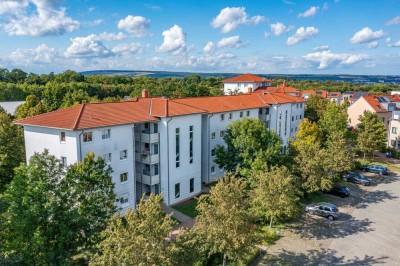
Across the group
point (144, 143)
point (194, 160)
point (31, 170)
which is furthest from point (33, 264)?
point (194, 160)

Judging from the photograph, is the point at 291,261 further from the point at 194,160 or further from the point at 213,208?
the point at 194,160

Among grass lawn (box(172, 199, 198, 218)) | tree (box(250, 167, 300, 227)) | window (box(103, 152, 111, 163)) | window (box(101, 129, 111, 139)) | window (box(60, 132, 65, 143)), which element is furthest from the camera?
grass lawn (box(172, 199, 198, 218))

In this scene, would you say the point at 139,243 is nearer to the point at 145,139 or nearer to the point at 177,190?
the point at 145,139

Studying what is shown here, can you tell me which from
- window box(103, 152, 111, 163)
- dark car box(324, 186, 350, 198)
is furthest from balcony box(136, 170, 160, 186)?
dark car box(324, 186, 350, 198)

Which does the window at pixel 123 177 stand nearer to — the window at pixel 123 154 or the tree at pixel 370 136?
the window at pixel 123 154

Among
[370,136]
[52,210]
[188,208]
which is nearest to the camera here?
[52,210]

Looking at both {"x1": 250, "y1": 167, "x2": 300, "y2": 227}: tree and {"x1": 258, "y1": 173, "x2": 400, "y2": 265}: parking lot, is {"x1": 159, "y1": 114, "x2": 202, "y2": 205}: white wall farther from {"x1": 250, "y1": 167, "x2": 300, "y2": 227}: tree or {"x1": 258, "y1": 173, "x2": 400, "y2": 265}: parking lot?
{"x1": 258, "y1": 173, "x2": 400, "y2": 265}: parking lot

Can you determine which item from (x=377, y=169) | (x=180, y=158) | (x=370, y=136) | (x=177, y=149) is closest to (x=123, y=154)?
(x=177, y=149)
